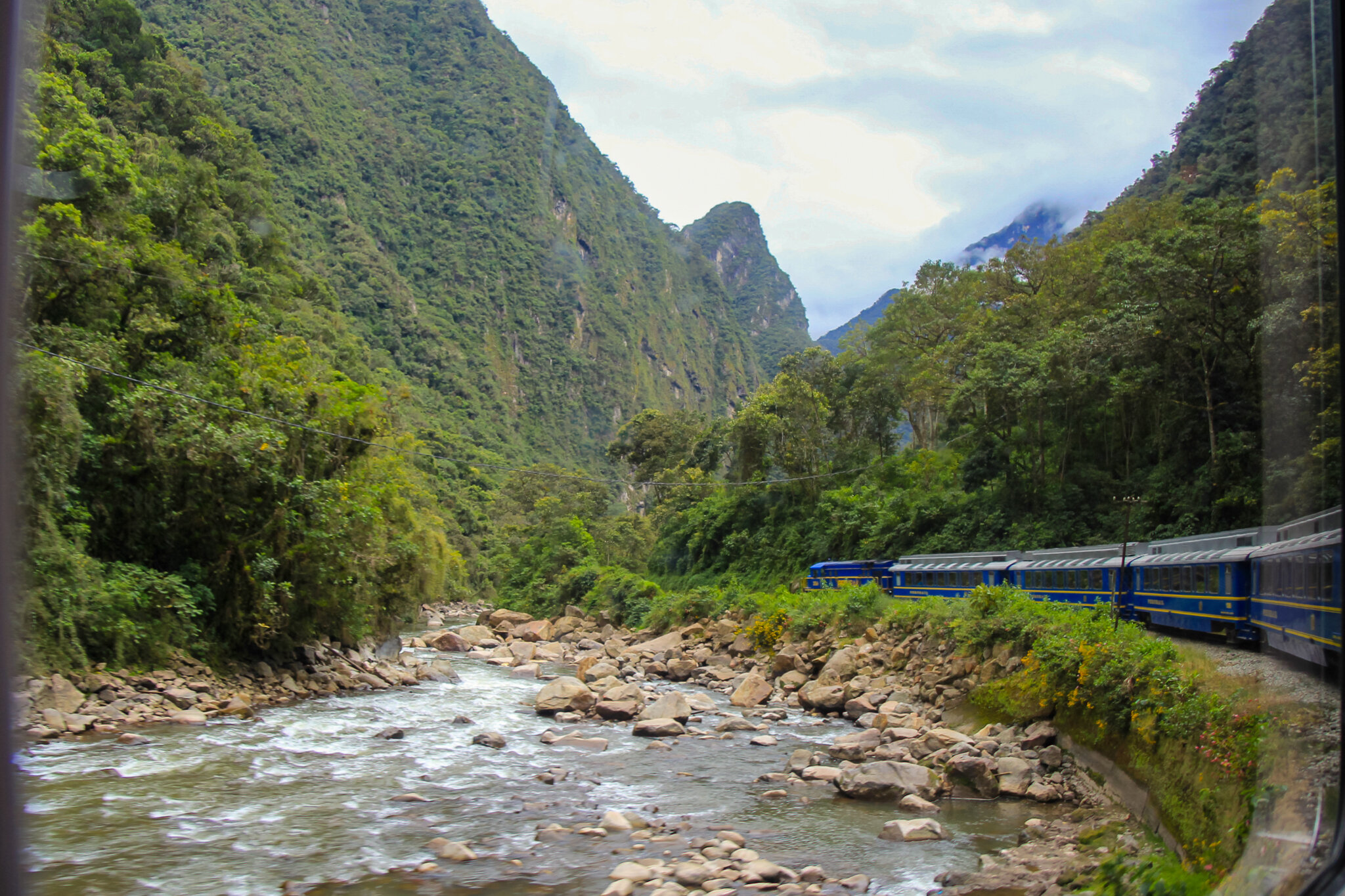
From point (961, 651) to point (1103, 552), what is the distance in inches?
162

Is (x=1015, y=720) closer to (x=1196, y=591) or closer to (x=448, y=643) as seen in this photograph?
(x=1196, y=591)

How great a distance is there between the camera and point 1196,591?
11.6m

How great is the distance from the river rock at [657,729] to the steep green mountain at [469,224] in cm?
6032

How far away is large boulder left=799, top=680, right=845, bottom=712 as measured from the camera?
51.8 feet

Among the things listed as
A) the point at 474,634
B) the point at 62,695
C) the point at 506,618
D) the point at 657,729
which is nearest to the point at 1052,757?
the point at 657,729

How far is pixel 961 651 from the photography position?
48.5 feet

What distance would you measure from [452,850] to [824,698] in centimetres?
1024

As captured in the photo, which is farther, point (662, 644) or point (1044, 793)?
point (662, 644)

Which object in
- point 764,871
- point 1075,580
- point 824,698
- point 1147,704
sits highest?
point 1075,580

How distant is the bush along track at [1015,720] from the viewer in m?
4.73

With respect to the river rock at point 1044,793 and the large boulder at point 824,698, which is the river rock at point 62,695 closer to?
the river rock at point 1044,793

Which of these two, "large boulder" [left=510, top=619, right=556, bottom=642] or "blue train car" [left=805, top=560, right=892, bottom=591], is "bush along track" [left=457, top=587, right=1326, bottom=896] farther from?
"large boulder" [left=510, top=619, right=556, bottom=642]

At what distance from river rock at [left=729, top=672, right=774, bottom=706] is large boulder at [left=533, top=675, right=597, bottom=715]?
10.7 feet

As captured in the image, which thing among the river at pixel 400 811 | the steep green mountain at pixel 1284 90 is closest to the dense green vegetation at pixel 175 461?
the river at pixel 400 811
